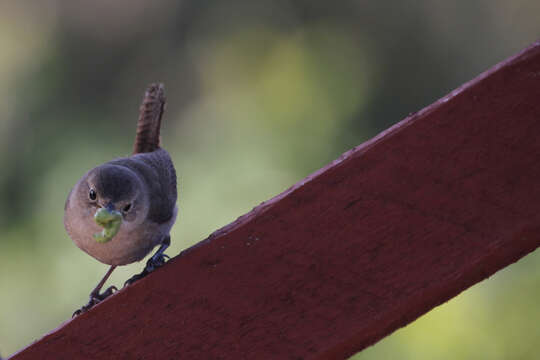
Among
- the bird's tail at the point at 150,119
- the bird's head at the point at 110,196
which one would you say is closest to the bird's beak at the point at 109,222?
the bird's head at the point at 110,196

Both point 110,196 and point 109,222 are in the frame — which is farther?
point 110,196

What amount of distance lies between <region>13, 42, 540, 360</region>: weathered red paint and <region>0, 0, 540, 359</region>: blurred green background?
200cm

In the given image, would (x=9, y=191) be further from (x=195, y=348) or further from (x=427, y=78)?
(x=195, y=348)

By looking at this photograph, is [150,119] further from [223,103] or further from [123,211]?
[223,103]

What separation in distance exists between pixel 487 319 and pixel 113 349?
2.22 meters

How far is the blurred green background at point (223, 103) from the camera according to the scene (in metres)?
4.34

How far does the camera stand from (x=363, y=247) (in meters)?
1.28

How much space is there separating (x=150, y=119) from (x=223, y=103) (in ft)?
8.01

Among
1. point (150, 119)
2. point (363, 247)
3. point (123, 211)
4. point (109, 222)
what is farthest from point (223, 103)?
point (363, 247)

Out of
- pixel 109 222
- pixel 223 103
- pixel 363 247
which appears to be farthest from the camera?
pixel 223 103

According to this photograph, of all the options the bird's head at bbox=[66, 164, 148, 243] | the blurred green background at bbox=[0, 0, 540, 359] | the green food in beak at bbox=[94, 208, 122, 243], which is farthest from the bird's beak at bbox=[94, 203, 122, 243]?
the blurred green background at bbox=[0, 0, 540, 359]

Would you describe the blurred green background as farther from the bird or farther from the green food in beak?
the green food in beak

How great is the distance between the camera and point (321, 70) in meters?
5.71

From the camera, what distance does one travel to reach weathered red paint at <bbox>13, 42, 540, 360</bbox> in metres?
1.23
